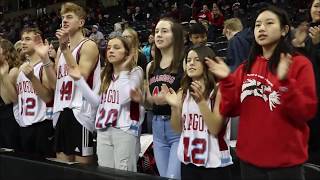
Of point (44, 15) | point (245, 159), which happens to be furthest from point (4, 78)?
point (44, 15)

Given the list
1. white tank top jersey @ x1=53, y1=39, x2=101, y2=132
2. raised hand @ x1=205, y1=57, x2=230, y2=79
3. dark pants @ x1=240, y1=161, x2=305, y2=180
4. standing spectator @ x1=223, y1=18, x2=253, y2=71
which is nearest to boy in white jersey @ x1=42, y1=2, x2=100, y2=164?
white tank top jersey @ x1=53, y1=39, x2=101, y2=132

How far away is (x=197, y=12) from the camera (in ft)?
48.4

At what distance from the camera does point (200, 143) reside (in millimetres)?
3102

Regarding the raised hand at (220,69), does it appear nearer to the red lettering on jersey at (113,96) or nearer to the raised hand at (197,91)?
the raised hand at (197,91)

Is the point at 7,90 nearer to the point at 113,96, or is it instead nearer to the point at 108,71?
the point at 108,71

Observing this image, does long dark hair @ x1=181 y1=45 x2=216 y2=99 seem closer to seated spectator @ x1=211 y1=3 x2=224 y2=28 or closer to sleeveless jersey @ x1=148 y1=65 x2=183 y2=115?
sleeveless jersey @ x1=148 y1=65 x2=183 y2=115

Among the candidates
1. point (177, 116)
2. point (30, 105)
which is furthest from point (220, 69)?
point (30, 105)

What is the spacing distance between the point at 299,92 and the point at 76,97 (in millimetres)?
1903

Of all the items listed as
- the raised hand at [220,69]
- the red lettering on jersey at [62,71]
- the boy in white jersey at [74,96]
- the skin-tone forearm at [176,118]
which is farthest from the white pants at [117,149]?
the raised hand at [220,69]

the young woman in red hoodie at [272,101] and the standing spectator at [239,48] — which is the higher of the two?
the standing spectator at [239,48]

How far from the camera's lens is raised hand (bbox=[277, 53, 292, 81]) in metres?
2.38

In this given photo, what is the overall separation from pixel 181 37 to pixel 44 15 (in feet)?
72.1

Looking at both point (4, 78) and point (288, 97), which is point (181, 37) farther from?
point (4, 78)

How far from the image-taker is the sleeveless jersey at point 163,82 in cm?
345
